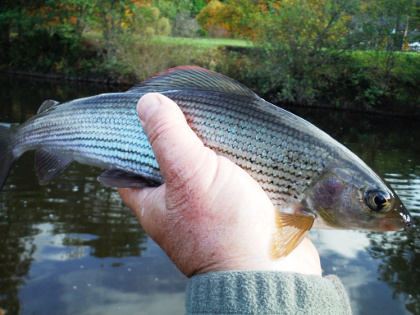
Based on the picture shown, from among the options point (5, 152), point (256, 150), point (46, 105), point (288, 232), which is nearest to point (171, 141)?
point (256, 150)

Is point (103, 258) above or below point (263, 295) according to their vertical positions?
below

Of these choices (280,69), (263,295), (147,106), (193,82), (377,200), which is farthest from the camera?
(280,69)

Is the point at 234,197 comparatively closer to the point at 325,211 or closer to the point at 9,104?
the point at 325,211

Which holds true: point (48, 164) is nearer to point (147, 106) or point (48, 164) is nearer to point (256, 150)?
point (147, 106)

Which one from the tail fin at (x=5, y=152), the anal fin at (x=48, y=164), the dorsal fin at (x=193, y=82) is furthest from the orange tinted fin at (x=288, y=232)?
the tail fin at (x=5, y=152)

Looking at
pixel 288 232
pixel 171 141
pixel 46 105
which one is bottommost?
pixel 288 232

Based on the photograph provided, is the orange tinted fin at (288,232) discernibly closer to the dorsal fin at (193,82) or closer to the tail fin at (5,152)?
the dorsal fin at (193,82)
